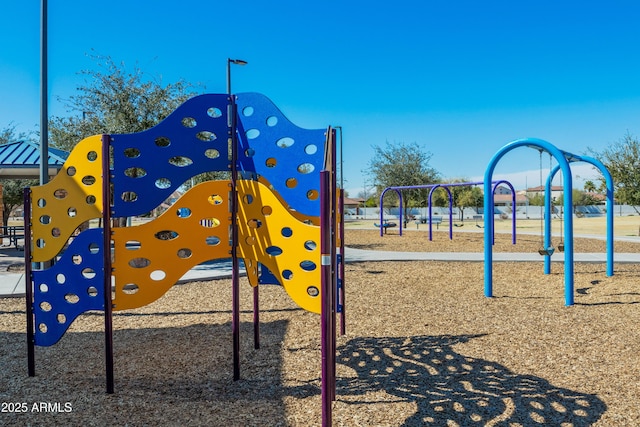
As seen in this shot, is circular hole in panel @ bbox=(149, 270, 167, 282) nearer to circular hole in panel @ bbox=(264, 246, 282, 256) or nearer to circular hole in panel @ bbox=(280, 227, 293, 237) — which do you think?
circular hole in panel @ bbox=(264, 246, 282, 256)

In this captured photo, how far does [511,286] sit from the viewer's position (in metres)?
8.59

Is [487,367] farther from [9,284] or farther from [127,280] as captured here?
[9,284]

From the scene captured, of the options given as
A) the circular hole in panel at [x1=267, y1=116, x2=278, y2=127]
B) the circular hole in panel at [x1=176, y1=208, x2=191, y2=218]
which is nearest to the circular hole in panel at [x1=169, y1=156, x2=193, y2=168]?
the circular hole in panel at [x1=176, y1=208, x2=191, y2=218]

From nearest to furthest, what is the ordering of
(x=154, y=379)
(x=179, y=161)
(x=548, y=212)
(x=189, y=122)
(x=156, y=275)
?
(x=189, y=122) → (x=154, y=379) → (x=156, y=275) → (x=548, y=212) → (x=179, y=161)

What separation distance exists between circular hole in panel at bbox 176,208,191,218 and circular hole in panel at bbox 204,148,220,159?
0.50m

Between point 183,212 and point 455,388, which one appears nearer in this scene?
point 455,388

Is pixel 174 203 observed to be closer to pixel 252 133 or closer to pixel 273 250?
pixel 252 133

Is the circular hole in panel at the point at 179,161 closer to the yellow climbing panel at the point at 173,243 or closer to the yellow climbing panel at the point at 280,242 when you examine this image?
the yellow climbing panel at the point at 173,243

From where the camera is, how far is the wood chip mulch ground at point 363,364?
3617mm


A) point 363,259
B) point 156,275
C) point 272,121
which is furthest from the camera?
Result: point 363,259

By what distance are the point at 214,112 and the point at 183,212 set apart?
0.91 meters

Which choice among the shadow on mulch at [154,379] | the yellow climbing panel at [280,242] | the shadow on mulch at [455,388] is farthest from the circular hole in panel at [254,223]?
the shadow on mulch at [455,388]

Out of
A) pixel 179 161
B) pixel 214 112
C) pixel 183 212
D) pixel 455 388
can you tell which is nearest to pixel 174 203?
pixel 183 212

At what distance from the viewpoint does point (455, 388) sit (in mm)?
4039
